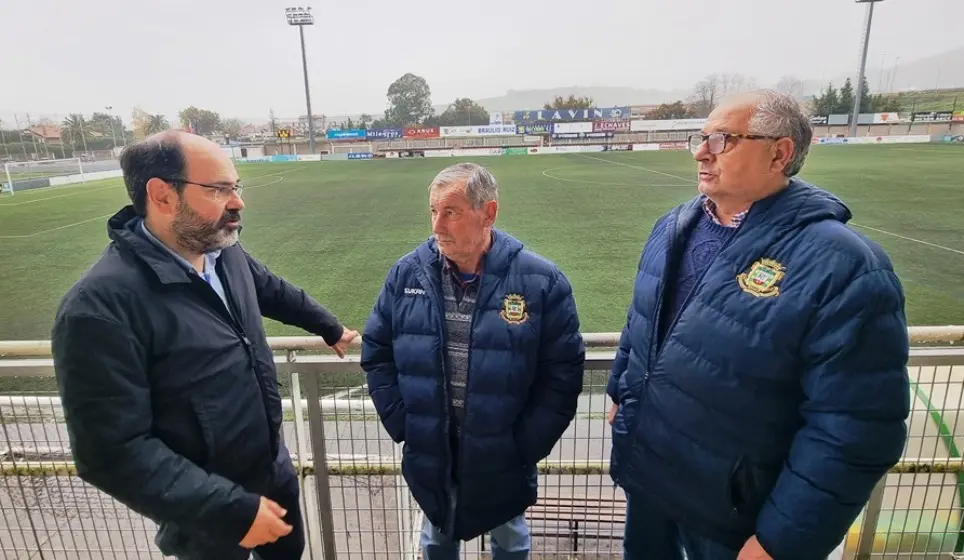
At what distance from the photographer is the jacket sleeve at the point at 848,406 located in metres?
1.06

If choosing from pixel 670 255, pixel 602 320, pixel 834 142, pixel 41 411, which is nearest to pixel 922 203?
pixel 602 320

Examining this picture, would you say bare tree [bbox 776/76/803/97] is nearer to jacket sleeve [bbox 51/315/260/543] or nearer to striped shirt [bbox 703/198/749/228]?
striped shirt [bbox 703/198/749/228]

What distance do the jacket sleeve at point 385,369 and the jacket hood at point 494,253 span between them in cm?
10

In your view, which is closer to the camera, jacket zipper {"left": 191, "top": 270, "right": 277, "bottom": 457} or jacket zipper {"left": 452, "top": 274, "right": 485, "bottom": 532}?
jacket zipper {"left": 191, "top": 270, "right": 277, "bottom": 457}

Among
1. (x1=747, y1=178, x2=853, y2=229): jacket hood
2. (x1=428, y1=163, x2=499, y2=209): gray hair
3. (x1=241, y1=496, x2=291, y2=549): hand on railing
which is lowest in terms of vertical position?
(x1=241, y1=496, x2=291, y2=549): hand on railing

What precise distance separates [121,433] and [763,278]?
141 cm

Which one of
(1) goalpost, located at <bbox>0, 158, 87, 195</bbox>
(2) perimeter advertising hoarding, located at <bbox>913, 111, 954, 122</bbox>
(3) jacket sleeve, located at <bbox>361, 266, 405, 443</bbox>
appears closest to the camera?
(3) jacket sleeve, located at <bbox>361, 266, 405, 443</bbox>

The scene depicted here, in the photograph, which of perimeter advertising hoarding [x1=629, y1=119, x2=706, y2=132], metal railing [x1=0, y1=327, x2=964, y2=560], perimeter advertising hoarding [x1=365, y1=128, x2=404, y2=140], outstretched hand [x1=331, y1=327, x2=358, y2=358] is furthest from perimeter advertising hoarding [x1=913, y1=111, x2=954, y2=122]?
outstretched hand [x1=331, y1=327, x2=358, y2=358]

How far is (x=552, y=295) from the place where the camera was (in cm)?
153

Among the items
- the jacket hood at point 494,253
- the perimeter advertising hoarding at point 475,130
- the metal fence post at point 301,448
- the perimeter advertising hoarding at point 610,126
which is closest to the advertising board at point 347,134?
the perimeter advertising hoarding at point 475,130

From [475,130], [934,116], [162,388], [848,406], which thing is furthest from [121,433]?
[934,116]

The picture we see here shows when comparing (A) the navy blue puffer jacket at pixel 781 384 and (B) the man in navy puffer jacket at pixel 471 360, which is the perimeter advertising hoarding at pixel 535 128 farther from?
(A) the navy blue puffer jacket at pixel 781 384

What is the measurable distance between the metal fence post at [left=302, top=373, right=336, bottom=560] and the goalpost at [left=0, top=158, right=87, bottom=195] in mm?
29846

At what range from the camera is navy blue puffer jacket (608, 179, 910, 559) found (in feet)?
3.51
